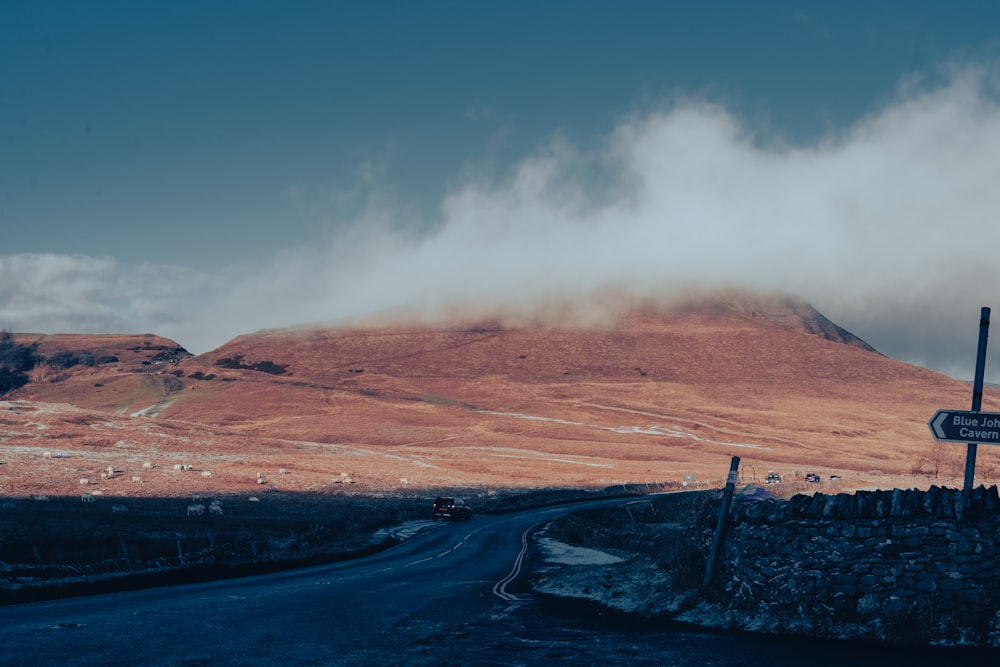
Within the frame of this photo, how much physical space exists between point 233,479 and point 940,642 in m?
55.6

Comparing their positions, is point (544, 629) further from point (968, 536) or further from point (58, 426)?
point (58, 426)

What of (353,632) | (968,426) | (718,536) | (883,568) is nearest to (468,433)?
(718,536)

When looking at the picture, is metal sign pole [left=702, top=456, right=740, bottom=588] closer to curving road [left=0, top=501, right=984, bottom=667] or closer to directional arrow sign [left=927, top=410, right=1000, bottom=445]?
curving road [left=0, top=501, right=984, bottom=667]

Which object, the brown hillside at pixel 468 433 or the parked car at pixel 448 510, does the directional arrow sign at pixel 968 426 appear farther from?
the brown hillside at pixel 468 433

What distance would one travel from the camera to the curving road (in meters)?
11.1

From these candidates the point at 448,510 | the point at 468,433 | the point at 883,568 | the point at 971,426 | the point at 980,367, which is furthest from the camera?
the point at 468,433

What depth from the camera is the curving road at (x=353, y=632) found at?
1114 cm

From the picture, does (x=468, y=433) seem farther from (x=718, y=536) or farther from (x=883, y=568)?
(x=883, y=568)

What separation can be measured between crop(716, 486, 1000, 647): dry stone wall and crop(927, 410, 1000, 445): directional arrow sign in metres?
0.78

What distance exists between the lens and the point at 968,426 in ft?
39.2

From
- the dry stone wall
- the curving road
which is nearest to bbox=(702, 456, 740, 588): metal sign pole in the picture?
the dry stone wall

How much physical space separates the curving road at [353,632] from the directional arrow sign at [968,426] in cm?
329

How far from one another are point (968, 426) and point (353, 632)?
10275mm

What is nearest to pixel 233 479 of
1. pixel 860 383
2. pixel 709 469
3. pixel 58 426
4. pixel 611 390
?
pixel 58 426
